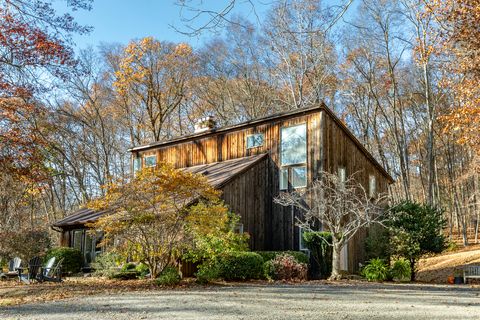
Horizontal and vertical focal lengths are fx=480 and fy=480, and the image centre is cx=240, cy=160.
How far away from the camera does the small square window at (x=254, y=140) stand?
2138 centimetres

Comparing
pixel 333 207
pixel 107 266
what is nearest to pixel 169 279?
pixel 107 266

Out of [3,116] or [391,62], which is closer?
[3,116]

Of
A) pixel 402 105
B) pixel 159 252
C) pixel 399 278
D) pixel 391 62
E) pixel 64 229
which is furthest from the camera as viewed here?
pixel 402 105

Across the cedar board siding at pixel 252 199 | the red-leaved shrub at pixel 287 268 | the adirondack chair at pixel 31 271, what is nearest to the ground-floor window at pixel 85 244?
the adirondack chair at pixel 31 271

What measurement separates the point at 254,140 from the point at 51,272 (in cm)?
1007

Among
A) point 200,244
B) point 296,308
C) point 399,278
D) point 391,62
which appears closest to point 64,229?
point 200,244

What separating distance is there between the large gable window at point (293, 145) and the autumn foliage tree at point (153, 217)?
7057 millimetres

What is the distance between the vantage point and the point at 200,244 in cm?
1489

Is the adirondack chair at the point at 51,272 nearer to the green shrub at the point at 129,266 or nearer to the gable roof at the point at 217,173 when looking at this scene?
the green shrub at the point at 129,266

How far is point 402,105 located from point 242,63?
11.4m

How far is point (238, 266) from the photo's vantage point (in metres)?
14.9

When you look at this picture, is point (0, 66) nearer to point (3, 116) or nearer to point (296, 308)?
point (3, 116)

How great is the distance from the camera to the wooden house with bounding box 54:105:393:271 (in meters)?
19.5

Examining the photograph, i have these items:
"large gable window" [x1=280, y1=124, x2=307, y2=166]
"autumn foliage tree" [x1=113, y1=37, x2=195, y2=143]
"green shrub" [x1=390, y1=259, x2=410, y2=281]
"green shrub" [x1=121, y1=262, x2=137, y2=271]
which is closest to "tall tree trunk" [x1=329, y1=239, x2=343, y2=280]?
"green shrub" [x1=390, y1=259, x2=410, y2=281]
